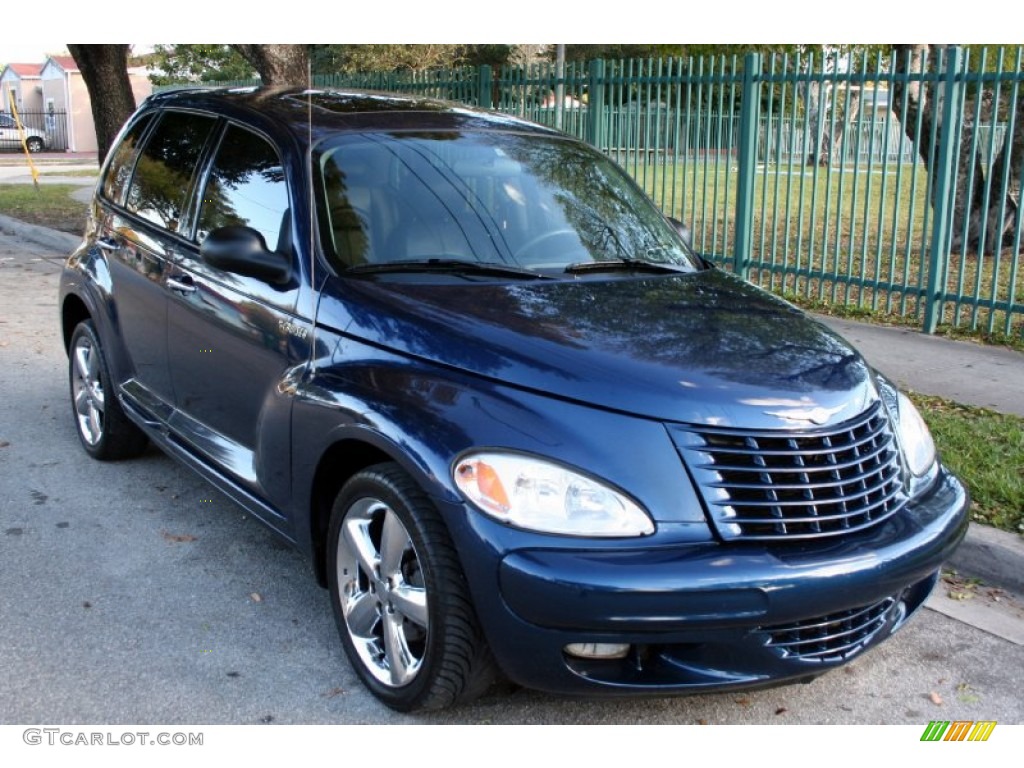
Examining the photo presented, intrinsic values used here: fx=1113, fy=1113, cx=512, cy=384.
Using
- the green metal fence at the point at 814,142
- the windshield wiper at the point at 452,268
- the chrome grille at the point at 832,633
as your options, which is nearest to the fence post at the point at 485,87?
the green metal fence at the point at 814,142

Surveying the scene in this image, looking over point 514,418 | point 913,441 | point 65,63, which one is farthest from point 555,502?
point 65,63

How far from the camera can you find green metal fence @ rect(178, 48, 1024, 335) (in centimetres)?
887

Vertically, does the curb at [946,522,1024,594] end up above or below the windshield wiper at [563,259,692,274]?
below

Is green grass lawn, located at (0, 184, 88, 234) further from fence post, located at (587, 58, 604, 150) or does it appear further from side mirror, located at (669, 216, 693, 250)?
side mirror, located at (669, 216, 693, 250)

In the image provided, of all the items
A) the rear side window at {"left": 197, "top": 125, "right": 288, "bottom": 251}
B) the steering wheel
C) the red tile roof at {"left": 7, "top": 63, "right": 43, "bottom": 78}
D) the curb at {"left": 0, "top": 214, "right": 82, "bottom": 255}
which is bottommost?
the curb at {"left": 0, "top": 214, "right": 82, "bottom": 255}

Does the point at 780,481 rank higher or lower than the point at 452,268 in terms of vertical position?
lower

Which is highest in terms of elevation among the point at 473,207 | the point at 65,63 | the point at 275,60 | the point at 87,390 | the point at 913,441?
the point at 65,63

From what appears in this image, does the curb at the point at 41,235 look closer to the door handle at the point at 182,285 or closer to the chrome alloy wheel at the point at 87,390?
the chrome alloy wheel at the point at 87,390

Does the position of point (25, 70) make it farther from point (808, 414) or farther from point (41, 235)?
point (808, 414)

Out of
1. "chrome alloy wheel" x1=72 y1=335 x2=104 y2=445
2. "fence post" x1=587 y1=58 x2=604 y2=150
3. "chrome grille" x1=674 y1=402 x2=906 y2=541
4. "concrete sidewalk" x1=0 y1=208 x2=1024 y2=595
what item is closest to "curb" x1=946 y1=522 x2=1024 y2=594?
"concrete sidewalk" x1=0 y1=208 x2=1024 y2=595

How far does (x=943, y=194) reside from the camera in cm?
891

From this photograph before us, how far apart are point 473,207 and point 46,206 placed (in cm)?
1675

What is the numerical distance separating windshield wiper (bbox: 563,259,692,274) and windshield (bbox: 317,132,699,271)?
0.03 m

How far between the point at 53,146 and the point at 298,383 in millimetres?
53705
